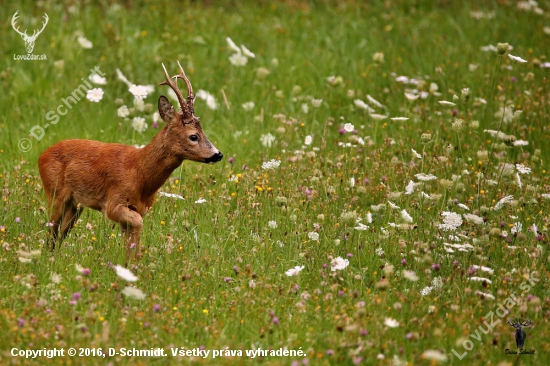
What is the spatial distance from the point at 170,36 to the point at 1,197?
4006mm

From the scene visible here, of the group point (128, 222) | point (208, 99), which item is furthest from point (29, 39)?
point (128, 222)

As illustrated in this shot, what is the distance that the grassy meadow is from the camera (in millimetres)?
5137

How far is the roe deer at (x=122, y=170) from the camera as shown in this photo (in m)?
6.26

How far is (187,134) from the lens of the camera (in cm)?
627

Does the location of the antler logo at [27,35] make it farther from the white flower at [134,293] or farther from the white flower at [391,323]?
the white flower at [391,323]

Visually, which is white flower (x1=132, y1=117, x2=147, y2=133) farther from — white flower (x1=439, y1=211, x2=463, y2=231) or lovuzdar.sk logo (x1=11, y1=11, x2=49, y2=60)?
white flower (x1=439, y1=211, x2=463, y2=231)

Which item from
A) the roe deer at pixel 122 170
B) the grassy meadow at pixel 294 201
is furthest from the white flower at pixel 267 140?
the roe deer at pixel 122 170

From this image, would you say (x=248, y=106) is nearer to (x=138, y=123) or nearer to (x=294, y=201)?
(x=138, y=123)

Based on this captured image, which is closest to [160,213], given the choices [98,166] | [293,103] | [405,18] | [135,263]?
[98,166]

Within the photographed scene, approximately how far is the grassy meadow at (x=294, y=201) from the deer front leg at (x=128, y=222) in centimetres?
12

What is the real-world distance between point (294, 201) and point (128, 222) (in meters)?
1.52

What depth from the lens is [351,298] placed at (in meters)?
5.66

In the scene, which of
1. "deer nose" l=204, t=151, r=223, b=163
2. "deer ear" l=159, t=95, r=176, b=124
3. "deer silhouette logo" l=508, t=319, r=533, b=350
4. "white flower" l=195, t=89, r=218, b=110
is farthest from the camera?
"white flower" l=195, t=89, r=218, b=110

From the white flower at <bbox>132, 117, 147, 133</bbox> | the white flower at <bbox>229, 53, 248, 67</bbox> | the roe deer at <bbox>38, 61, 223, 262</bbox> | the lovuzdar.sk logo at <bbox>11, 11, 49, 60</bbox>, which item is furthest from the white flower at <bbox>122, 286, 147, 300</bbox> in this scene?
the lovuzdar.sk logo at <bbox>11, 11, 49, 60</bbox>
